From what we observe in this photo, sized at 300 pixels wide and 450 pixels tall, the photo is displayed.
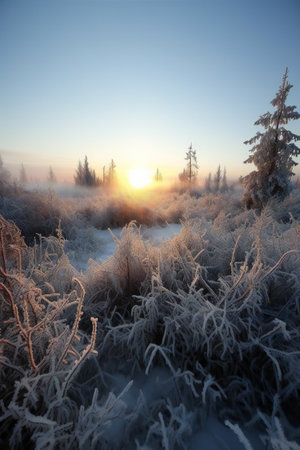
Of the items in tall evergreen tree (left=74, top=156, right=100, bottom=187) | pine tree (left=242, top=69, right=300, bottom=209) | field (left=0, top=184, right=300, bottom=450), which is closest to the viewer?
field (left=0, top=184, right=300, bottom=450)

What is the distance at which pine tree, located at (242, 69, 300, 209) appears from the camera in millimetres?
9383

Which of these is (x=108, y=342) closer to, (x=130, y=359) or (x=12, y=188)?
(x=130, y=359)

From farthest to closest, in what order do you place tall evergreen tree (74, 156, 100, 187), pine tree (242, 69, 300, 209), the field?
tall evergreen tree (74, 156, 100, 187)
pine tree (242, 69, 300, 209)
the field

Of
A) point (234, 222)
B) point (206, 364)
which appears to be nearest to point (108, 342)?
point (206, 364)

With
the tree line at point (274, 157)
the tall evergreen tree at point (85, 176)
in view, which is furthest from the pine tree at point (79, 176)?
the tree line at point (274, 157)

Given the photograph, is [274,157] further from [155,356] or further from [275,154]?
[155,356]

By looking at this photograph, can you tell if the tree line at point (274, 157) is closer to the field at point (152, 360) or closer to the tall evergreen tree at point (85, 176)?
the field at point (152, 360)

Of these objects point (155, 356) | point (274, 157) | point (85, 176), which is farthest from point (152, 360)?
point (85, 176)

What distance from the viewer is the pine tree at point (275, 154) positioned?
30.8 ft

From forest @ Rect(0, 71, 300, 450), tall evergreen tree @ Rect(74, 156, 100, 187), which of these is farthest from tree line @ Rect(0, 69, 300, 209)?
tall evergreen tree @ Rect(74, 156, 100, 187)

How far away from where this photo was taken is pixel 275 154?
977cm

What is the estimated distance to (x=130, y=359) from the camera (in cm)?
146

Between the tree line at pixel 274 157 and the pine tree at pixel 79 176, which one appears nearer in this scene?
the tree line at pixel 274 157

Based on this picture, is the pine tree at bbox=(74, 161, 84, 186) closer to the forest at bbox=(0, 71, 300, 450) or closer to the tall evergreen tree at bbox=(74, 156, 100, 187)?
the tall evergreen tree at bbox=(74, 156, 100, 187)
